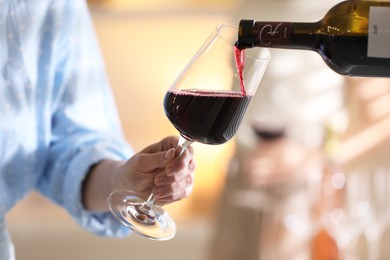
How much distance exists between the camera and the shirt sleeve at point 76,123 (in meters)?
1.12

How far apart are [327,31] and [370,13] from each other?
11 centimetres

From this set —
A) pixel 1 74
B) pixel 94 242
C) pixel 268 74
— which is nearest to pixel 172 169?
pixel 1 74

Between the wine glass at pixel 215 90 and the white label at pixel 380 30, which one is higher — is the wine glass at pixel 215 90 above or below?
below

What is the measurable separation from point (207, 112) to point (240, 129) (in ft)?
6.71

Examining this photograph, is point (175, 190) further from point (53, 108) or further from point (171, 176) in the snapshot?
point (53, 108)

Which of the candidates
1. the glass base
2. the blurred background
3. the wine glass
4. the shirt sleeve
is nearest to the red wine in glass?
the wine glass

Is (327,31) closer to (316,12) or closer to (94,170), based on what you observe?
(94,170)

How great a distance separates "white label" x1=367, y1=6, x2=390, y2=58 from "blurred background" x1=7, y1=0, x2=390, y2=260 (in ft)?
5.65

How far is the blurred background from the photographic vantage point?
113 inches

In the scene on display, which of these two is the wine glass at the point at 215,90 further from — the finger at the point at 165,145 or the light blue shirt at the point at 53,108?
the light blue shirt at the point at 53,108

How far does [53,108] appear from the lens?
3.78ft

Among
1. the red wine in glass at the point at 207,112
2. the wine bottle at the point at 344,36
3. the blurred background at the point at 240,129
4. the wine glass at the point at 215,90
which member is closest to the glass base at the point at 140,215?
the wine glass at the point at 215,90

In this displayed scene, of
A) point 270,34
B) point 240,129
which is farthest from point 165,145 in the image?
point 240,129

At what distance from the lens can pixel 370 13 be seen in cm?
83
